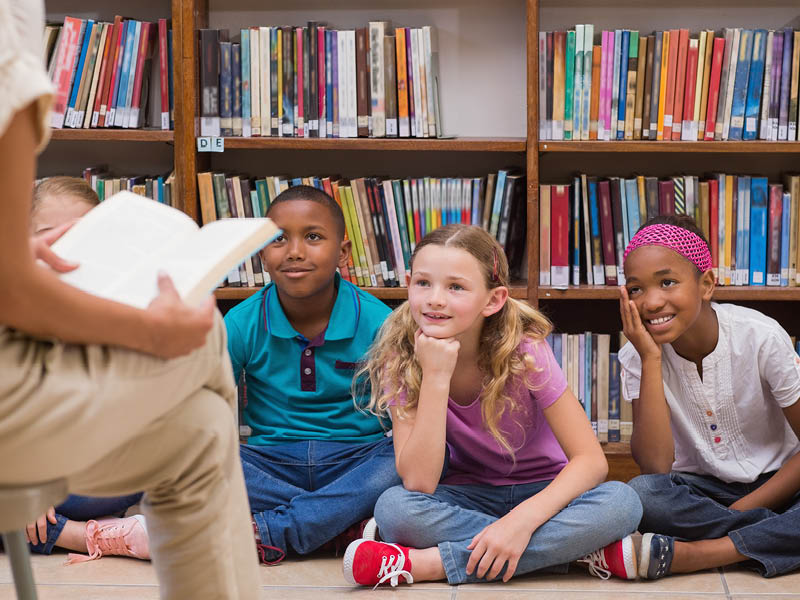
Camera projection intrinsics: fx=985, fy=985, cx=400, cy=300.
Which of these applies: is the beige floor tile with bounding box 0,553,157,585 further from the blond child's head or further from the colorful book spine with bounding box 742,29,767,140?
the colorful book spine with bounding box 742,29,767,140

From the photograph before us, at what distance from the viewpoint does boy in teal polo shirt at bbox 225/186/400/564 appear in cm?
202

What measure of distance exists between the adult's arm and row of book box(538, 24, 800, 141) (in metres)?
1.66

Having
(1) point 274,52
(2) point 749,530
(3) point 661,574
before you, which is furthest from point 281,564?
(1) point 274,52

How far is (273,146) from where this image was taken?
248cm

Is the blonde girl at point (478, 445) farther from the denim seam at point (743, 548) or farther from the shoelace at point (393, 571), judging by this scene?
the denim seam at point (743, 548)

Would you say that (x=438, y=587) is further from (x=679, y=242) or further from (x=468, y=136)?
(x=468, y=136)

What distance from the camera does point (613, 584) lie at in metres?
1.75

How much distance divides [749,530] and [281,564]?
87 centimetres

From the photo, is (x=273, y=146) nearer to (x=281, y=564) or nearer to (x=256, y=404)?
(x=256, y=404)

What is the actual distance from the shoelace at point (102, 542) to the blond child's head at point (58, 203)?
603 mm

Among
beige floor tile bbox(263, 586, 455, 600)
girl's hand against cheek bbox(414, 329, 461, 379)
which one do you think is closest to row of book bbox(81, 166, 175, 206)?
girl's hand against cheek bbox(414, 329, 461, 379)

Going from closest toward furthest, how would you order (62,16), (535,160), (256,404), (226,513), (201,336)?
(201,336) → (226,513) → (256,404) → (535,160) → (62,16)

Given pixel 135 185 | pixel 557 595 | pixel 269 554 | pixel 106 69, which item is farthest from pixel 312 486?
pixel 106 69

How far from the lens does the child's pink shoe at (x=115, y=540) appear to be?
1.87m
